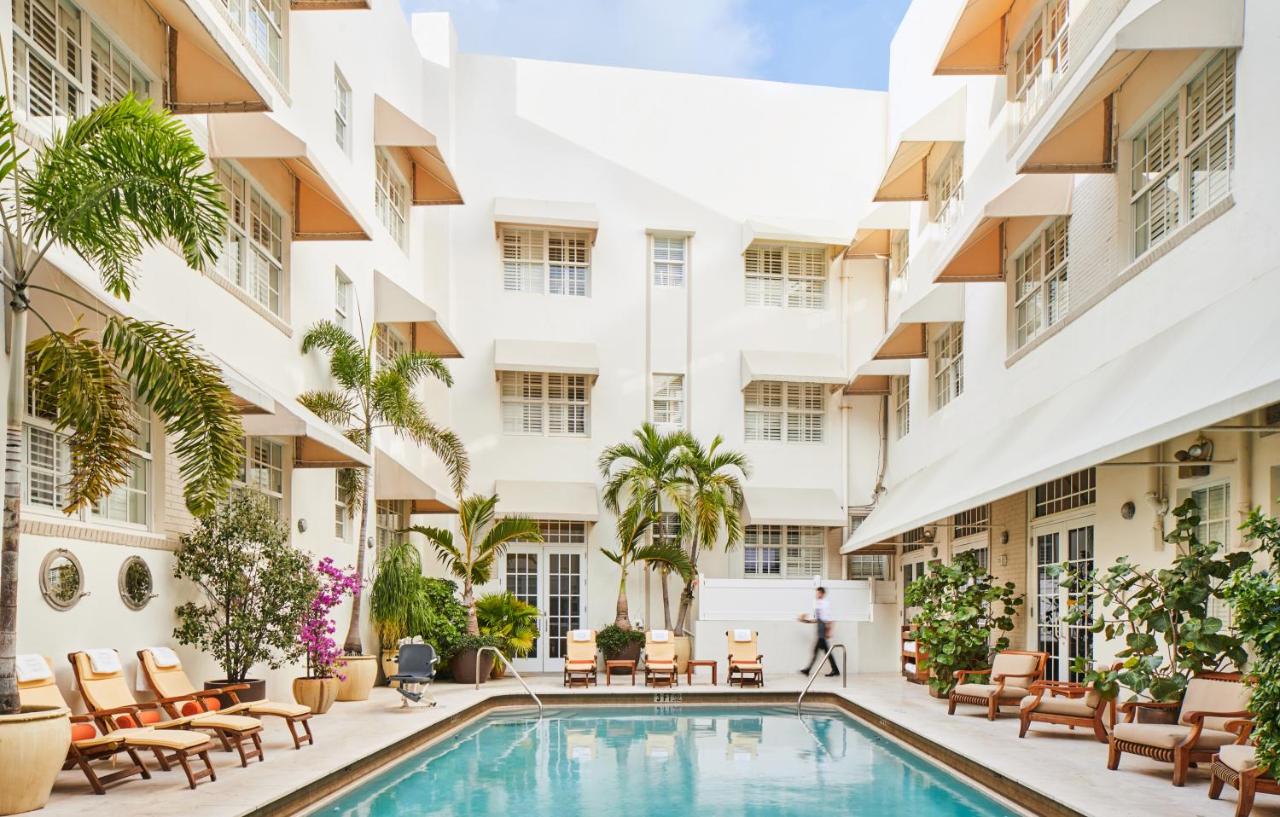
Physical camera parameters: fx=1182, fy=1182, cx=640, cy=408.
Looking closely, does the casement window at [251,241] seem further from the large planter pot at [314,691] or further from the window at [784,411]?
the window at [784,411]

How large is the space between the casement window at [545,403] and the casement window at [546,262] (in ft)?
5.05

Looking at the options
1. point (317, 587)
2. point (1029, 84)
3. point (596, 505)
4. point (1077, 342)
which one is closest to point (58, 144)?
point (317, 587)

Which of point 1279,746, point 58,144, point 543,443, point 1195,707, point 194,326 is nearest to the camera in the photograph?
point 1279,746

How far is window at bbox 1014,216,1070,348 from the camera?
1277 centimetres

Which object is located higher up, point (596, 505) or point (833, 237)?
point (833, 237)

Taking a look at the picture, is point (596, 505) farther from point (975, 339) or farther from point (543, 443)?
point (975, 339)

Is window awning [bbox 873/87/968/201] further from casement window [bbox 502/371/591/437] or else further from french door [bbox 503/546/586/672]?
french door [bbox 503/546/586/672]

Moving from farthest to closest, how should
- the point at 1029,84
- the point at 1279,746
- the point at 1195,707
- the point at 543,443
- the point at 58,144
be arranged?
the point at 543,443
the point at 1029,84
the point at 1195,707
the point at 58,144
the point at 1279,746

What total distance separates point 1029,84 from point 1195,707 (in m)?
8.16

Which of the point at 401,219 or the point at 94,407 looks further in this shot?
the point at 401,219

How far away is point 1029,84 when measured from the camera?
45.8 feet

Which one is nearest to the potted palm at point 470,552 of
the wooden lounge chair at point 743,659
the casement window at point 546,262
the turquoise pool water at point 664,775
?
the turquoise pool water at point 664,775

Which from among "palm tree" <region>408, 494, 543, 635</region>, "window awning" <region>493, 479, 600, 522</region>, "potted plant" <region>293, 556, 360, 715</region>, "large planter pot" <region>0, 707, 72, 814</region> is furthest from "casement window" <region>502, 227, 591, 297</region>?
"large planter pot" <region>0, 707, 72, 814</region>

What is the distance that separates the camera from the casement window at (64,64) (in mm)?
8039
